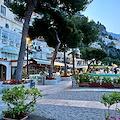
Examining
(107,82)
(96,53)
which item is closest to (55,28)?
(107,82)

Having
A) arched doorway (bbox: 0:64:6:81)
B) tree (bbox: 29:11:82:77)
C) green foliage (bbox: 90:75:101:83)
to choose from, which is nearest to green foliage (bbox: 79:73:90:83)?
green foliage (bbox: 90:75:101:83)

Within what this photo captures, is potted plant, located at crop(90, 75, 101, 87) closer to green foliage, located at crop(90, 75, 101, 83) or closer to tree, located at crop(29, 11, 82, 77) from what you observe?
green foliage, located at crop(90, 75, 101, 83)

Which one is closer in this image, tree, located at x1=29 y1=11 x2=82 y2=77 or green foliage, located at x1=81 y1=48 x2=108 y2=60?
tree, located at x1=29 y1=11 x2=82 y2=77

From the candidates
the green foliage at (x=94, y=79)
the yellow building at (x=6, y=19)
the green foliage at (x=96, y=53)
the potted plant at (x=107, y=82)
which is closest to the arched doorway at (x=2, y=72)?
the green foliage at (x=94, y=79)

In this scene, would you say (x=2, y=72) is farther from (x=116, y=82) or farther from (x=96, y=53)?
(x=96, y=53)

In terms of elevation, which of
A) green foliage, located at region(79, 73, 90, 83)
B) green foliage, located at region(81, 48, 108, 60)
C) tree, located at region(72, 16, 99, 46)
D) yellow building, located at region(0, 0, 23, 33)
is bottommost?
green foliage, located at region(79, 73, 90, 83)

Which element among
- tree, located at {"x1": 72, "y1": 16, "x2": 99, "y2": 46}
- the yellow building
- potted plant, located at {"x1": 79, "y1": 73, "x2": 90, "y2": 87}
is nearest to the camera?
potted plant, located at {"x1": 79, "y1": 73, "x2": 90, "y2": 87}

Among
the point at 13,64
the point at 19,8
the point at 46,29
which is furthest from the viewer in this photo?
the point at 13,64

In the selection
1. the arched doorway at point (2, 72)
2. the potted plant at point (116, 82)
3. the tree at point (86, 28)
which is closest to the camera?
the potted plant at point (116, 82)

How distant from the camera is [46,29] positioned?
16.8m

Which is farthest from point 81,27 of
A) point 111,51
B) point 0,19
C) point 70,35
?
point 111,51

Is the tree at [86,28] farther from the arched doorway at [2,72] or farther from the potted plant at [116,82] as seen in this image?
the potted plant at [116,82]

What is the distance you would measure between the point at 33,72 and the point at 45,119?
63.2 feet

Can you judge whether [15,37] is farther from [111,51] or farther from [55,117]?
[111,51]
